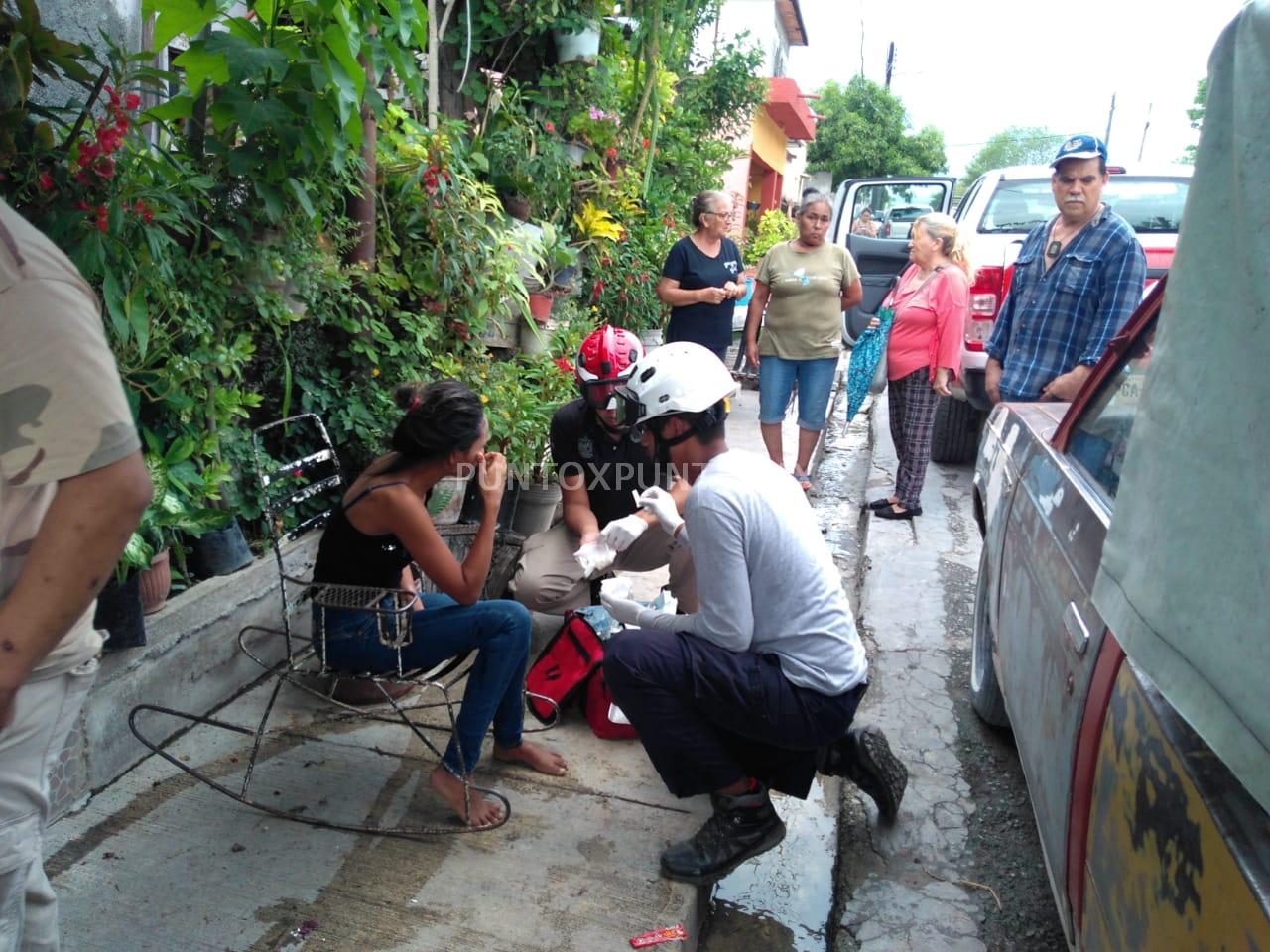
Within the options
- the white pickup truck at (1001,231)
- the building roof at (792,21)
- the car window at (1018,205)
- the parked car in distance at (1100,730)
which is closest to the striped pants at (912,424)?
the white pickup truck at (1001,231)

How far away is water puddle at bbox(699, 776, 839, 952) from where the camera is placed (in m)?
2.53

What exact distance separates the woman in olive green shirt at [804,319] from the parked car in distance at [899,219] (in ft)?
19.5

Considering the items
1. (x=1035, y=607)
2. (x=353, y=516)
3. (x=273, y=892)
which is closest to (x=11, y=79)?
(x=353, y=516)

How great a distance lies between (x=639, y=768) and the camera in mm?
3018

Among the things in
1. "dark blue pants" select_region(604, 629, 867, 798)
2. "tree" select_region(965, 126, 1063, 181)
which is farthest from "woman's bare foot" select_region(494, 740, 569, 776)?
"tree" select_region(965, 126, 1063, 181)

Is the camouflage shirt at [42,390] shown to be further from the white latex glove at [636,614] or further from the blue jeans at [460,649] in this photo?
the white latex glove at [636,614]

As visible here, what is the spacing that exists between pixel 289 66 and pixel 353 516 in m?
1.30

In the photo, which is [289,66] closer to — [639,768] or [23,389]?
[23,389]

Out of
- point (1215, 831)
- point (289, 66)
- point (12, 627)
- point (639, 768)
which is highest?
point (289, 66)

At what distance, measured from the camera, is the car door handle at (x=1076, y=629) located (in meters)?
1.86

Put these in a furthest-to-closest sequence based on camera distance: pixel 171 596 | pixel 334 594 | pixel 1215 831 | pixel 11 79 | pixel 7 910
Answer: pixel 171 596 → pixel 334 594 → pixel 11 79 → pixel 7 910 → pixel 1215 831

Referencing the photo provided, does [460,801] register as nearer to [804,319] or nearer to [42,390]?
[42,390]

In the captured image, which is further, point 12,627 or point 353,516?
point 353,516

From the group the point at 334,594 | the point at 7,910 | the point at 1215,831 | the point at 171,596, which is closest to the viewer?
the point at 1215,831
